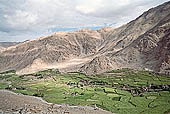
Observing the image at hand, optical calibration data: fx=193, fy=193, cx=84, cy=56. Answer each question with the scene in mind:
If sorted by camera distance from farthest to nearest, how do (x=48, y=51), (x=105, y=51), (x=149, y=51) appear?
(x=48, y=51)
(x=105, y=51)
(x=149, y=51)

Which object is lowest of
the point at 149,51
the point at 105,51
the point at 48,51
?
the point at 149,51

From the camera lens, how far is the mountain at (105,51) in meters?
108

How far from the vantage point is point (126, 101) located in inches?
1849

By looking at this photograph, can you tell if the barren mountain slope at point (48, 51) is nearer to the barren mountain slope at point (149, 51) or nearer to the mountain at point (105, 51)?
the mountain at point (105, 51)

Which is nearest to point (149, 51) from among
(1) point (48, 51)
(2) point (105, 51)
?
(2) point (105, 51)

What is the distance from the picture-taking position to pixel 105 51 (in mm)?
154875

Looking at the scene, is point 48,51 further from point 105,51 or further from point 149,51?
point 149,51

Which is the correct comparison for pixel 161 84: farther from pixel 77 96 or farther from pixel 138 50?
pixel 138 50

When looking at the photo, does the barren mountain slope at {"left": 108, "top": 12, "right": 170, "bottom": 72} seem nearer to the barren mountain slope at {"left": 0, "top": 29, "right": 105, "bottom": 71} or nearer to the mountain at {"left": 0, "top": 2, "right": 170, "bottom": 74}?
the mountain at {"left": 0, "top": 2, "right": 170, "bottom": 74}

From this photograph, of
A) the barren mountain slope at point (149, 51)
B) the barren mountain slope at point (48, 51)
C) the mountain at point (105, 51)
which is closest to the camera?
the barren mountain slope at point (149, 51)

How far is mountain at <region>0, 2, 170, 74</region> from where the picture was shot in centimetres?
10819

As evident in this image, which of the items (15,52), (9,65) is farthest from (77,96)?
(15,52)

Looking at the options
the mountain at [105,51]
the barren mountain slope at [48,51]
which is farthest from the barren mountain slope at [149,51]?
the barren mountain slope at [48,51]

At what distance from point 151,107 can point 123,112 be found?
653 centimetres
